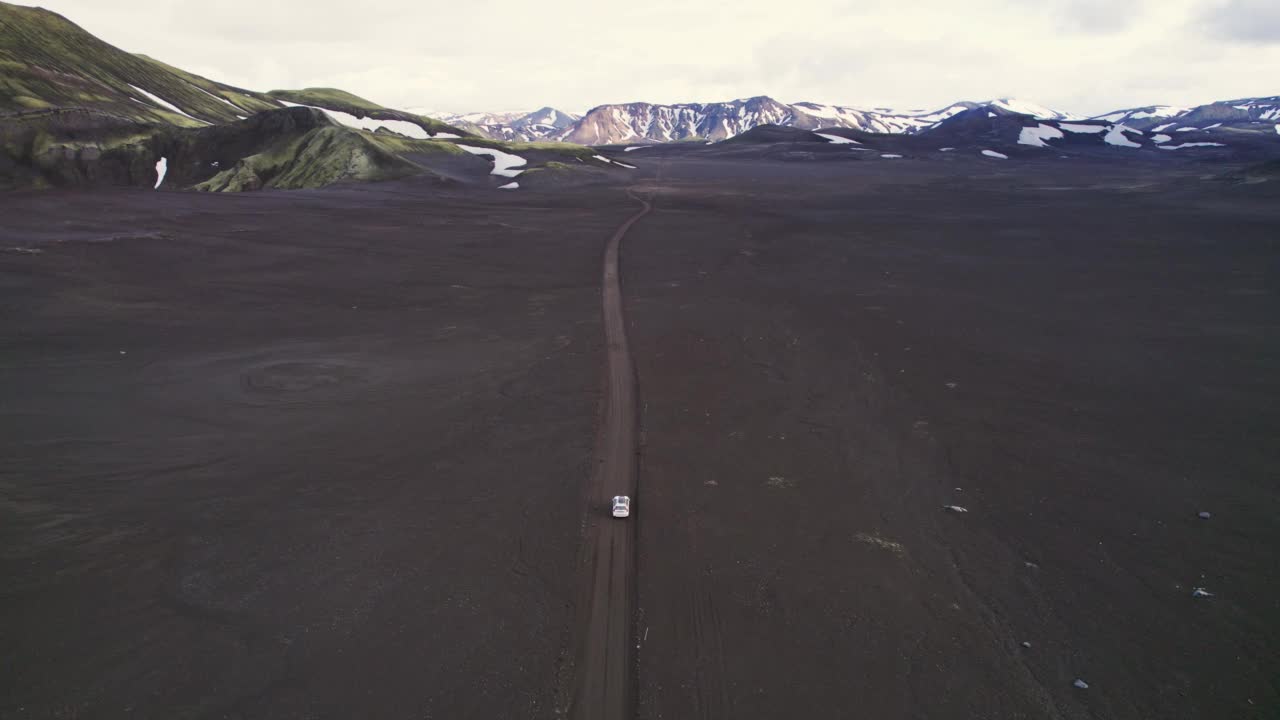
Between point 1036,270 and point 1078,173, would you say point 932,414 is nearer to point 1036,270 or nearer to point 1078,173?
point 1036,270

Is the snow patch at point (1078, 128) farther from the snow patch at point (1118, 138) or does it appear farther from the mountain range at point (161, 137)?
the mountain range at point (161, 137)

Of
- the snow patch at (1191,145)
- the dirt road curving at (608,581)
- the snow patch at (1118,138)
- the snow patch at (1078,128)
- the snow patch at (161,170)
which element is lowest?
the dirt road curving at (608,581)

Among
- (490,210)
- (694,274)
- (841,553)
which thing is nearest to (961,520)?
(841,553)

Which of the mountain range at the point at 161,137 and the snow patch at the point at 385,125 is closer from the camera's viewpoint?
the mountain range at the point at 161,137

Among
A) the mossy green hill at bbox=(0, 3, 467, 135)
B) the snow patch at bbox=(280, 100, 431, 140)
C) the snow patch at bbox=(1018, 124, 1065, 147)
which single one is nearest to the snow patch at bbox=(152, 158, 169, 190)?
the mossy green hill at bbox=(0, 3, 467, 135)

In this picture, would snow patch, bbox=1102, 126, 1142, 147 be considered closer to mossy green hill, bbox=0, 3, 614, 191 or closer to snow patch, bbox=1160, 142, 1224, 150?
snow patch, bbox=1160, 142, 1224, 150

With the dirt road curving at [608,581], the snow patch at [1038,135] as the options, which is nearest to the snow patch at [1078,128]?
the snow patch at [1038,135]
